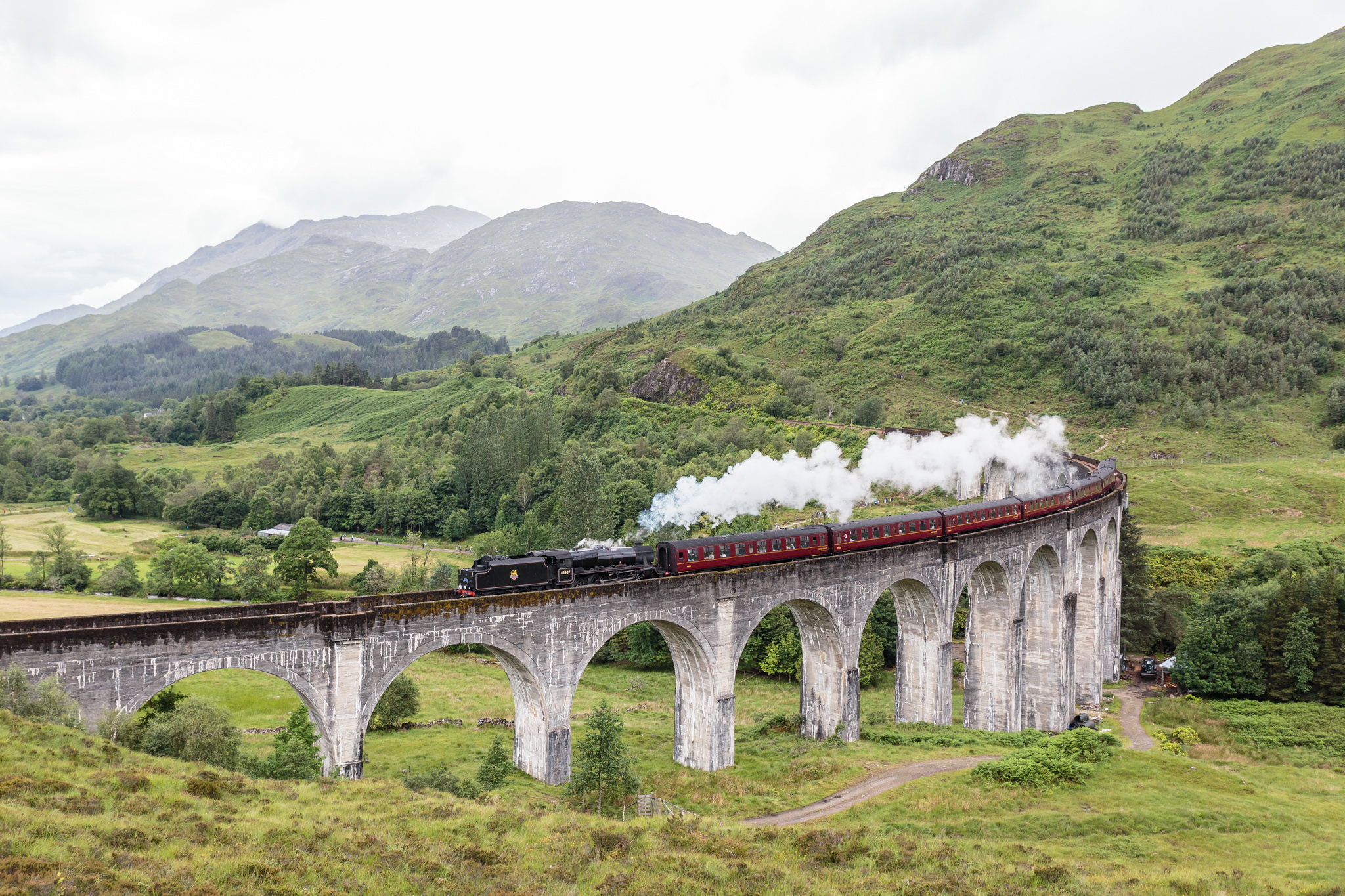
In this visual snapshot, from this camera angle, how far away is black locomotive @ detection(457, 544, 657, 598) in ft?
102

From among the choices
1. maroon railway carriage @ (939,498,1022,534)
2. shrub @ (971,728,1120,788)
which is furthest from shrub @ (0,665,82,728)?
maroon railway carriage @ (939,498,1022,534)

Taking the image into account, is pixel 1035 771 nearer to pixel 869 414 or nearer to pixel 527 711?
pixel 527 711

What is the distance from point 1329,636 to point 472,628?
194 feet

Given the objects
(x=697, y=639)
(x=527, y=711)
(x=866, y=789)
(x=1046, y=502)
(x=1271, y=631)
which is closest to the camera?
(x=866, y=789)

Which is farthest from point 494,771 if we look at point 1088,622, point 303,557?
point 303,557

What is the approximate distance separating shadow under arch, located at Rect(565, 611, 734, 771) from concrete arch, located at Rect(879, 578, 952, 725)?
536 inches

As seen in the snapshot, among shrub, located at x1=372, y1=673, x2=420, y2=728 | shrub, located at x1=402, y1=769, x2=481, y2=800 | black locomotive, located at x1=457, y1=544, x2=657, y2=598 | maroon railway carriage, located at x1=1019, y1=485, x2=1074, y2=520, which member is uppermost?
maroon railway carriage, located at x1=1019, y1=485, x2=1074, y2=520

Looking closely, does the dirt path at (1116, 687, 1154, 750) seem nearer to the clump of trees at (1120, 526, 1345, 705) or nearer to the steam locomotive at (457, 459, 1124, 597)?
the clump of trees at (1120, 526, 1345, 705)

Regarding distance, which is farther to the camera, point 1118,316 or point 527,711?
point 1118,316

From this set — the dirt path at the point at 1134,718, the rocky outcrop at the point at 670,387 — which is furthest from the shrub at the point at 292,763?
the rocky outcrop at the point at 670,387

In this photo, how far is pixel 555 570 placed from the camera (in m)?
32.9

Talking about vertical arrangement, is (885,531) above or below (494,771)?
above

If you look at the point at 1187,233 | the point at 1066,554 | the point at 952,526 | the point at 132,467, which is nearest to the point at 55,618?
the point at 952,526

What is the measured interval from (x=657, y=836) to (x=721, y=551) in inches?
566
